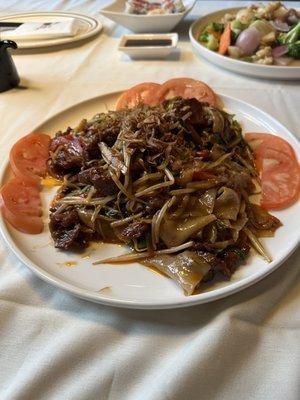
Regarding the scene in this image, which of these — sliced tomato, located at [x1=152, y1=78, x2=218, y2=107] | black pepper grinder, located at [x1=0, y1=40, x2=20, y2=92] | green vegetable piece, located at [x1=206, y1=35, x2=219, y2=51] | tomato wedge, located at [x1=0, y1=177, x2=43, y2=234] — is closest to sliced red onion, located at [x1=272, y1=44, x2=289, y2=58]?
green vegetable piece, located at [x1=206, y1=35, x2=219, y2=51]

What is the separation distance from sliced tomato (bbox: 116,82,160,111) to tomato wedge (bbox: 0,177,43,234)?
77 centimetres

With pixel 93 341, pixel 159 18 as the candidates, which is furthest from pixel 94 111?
pixel 93 341

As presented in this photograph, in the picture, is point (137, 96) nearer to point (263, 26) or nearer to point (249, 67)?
point (249, 67)

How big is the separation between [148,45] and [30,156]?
159 cm

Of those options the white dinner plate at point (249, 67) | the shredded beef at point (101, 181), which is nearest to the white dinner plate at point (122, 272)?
the shredded beef at point (101, 181)

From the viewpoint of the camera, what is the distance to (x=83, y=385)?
1.06 meters

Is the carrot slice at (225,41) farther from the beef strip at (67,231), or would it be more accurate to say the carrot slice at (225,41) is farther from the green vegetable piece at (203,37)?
the beef strip at (67,231)

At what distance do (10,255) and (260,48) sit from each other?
2.22m

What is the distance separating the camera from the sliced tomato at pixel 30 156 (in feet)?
5.56

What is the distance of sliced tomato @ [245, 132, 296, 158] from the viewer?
5.60 feet

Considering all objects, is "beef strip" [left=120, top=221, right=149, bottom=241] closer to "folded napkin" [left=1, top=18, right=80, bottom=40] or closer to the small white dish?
the small white dish

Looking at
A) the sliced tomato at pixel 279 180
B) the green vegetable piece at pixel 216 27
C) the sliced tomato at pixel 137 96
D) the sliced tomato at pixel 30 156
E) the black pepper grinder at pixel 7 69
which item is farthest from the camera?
the green vegetable piece at pixel 216 27

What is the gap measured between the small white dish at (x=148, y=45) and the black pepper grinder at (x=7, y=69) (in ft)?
2.60

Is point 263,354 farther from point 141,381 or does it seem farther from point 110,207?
point 110,207
